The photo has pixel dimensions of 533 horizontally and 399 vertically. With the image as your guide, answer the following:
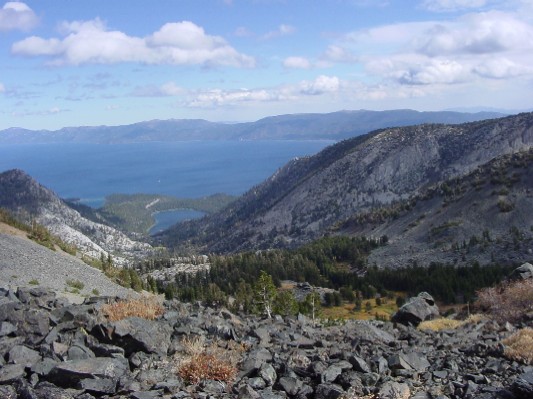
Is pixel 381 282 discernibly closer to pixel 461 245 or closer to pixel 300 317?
pixel 461 245

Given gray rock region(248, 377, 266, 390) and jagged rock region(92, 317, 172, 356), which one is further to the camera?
jagged rock region(92, 317, 172, 356)

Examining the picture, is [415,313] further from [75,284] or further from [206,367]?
[75,284]

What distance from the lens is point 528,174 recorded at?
121 meters

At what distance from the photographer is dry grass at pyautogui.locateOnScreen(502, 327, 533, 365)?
602 inches

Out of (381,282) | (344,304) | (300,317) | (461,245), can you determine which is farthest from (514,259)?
(300,317)

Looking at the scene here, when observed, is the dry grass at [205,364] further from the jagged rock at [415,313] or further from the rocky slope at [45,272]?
the jagged rock at [415,313]

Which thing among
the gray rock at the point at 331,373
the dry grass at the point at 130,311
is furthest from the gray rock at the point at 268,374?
the dry grass at the point at 130,311

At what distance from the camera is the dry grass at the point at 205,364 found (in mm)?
12305

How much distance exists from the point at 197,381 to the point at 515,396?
7408 millimetres

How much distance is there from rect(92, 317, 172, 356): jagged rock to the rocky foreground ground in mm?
33

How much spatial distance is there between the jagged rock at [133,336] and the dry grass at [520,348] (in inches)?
425

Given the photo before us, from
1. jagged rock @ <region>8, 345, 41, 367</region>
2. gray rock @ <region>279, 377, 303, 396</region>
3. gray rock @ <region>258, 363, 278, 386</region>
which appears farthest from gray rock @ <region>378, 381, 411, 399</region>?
jagged rock @ <region>8, 345, 41, 367</region>

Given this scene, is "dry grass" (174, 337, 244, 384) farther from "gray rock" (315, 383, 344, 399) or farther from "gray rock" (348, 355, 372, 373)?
"gray rock" (348, 355, 372, 373)

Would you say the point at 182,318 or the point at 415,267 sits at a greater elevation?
the point at 182,318
